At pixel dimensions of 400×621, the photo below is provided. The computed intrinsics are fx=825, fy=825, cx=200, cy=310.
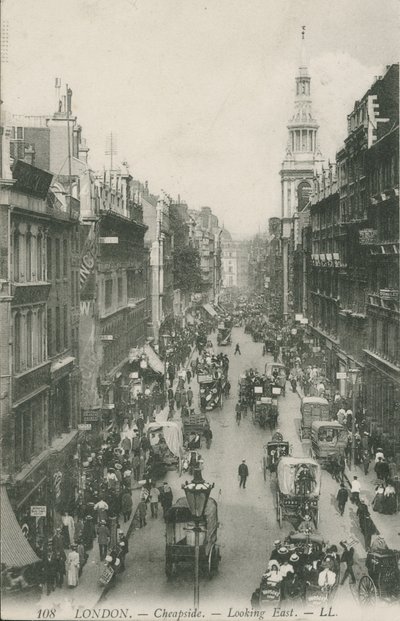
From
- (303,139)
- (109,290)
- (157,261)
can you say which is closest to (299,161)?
(303,139)

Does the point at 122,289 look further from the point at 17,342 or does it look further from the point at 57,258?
the point at 17,342

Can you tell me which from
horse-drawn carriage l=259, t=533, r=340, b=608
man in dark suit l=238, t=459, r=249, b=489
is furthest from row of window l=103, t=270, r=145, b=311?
horse-drawn carriage l=259, t=533, r=340, b=608

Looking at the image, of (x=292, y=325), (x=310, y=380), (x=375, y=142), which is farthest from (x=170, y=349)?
(x=375, y=142)

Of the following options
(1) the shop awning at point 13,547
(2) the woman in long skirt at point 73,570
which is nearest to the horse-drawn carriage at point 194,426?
(2) the woman in long skirt at point 73,570

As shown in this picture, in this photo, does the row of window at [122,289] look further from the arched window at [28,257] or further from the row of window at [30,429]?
the arched window at [28,257]

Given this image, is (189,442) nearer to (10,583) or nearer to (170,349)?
(10,583)

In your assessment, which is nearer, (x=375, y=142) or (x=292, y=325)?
(x=375, y=142)
